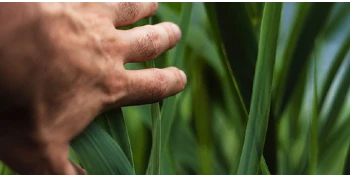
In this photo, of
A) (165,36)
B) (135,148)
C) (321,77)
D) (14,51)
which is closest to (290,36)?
(321,77)

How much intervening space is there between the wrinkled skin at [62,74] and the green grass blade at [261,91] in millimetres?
124

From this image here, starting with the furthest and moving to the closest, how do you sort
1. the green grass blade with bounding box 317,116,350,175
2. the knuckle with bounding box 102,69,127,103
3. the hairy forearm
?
the green grass blade with bounding box 317,116,350,175, the knuckle with bounding box 102,69,127,103, the hairy forearm

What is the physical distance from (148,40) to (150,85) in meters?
0.06

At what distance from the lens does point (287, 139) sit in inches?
30.7

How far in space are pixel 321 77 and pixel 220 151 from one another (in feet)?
0.62

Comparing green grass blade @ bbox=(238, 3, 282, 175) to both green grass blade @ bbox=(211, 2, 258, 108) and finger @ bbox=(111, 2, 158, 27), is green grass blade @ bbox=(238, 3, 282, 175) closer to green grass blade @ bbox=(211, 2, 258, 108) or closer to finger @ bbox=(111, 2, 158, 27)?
green grass blade @ bbox=(211, 2, 258, 108)

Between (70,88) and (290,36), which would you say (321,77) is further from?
(70,88)

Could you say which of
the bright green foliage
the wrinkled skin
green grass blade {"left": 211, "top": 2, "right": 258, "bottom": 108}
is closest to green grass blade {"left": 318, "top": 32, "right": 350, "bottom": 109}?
the bright green foliage

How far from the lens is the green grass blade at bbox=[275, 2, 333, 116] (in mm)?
737

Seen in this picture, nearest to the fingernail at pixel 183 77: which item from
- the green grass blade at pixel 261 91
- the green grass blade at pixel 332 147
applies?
the green grass blade at pixel 261 91

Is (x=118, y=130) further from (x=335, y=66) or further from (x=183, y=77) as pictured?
(x=335, y=66)

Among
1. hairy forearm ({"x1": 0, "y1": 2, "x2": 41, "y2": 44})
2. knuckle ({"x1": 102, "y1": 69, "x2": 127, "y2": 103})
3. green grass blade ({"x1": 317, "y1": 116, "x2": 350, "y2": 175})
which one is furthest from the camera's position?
green grass blade ({"x1": 317, "y1": 116, "x2": 350, "y2": 175})

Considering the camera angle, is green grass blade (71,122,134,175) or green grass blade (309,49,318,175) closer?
green grass blade (71,122,134,175)

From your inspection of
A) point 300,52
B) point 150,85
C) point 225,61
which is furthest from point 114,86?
point 300,52
